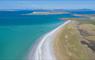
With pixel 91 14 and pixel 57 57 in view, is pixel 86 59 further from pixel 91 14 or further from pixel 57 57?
pixel 91 14

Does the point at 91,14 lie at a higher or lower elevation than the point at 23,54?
higher

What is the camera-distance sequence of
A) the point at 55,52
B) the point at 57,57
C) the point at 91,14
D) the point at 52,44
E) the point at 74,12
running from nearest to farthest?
the point at 57,57, the point at 55,52, the point at 52,44, the point at 91,14, the point at 74,12

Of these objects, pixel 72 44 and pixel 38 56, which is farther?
pixel 72 44

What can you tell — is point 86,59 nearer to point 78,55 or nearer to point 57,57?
point 78,55

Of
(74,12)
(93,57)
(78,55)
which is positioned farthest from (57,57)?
(74,12)

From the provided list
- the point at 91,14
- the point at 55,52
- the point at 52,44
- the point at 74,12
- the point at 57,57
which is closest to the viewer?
the point at 57,57

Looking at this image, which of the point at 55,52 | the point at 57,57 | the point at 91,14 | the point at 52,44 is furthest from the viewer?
the point at 91,14

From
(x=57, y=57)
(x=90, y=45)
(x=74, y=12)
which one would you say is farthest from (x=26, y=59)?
(x=74, y=12)

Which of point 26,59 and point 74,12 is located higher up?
point 74,12

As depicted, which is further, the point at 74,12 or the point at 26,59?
the point at 74,12
